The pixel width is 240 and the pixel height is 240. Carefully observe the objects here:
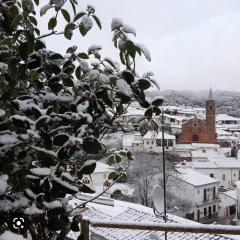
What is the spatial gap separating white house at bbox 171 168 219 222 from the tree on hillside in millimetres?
23460

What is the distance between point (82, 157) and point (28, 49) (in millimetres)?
400

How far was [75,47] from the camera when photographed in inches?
57.6

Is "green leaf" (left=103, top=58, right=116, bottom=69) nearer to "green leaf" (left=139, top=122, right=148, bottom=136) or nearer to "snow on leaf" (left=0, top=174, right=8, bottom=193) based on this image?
"green leaf" (left=139, top=122, right=148, bottom=136)

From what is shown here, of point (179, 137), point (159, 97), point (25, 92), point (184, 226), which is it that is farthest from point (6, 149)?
point (179, 137)

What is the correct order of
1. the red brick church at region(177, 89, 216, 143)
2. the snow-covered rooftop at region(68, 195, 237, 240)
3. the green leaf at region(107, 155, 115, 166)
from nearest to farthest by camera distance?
the green leaf at region(107, 155, 115, 166), the snow-covered rooftop at region(68, 195, 237, 240), the red brick church at region(177, 89, 216, 143)

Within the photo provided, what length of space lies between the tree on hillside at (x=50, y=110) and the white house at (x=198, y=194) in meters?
23.5

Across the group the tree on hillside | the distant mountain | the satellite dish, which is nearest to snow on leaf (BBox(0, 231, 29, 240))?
the tree on hillside

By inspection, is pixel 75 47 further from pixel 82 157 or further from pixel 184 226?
pixel 184 226

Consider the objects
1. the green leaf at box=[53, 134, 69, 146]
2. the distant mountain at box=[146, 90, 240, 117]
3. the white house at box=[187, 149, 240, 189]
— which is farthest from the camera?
the distant mountain at box=[146, 90, 240, 117]

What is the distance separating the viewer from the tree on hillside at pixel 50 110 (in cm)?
109

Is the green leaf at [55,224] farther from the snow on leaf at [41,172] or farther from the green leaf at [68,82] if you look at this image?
the green leaf at [68,82]

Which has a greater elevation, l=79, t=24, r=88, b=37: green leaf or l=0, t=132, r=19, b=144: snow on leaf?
l=79, t=24, r=88, b=37: green leaf

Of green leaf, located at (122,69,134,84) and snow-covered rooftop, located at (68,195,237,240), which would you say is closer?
green leaf, located at (122,69,134,84)

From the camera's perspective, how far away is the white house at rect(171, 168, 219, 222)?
2486cm
